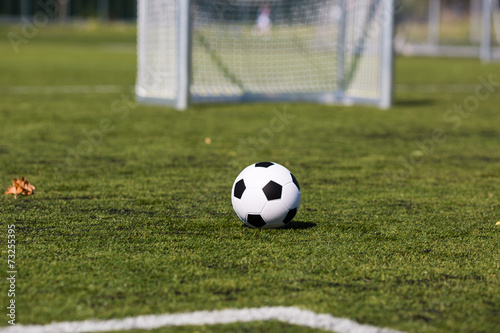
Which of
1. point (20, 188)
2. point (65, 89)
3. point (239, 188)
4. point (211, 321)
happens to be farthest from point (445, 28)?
point (211, 321)

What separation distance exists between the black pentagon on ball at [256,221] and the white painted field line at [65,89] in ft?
32.0

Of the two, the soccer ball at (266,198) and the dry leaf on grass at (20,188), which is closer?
the soccer ball at (266,198)

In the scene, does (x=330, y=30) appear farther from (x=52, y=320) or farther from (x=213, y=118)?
(x=52, y=320)

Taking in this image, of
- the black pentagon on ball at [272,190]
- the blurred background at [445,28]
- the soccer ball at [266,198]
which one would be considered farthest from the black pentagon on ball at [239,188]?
the blurred background at [445,28]

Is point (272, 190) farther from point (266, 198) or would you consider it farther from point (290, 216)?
point (290, 216)

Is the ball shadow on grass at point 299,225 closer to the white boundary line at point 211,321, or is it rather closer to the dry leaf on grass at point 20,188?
the white boundary line at point 211,321

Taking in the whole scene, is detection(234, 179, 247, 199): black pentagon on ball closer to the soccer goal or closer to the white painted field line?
the soccer goal

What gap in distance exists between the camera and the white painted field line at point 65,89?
13.1 meters

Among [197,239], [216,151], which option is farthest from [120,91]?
[197,239]

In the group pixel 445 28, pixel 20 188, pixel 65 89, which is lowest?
pixel 445 28

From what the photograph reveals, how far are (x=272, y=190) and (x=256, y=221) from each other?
0.68 ft

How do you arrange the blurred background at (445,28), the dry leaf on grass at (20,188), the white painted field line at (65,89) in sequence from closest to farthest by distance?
1. the dry leaf on grass at (20,188)
2. the white painted field line at (65,89)
3. the blurred background at (445,28)

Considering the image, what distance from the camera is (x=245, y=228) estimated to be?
4.14 metres

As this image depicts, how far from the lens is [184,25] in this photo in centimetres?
1074
